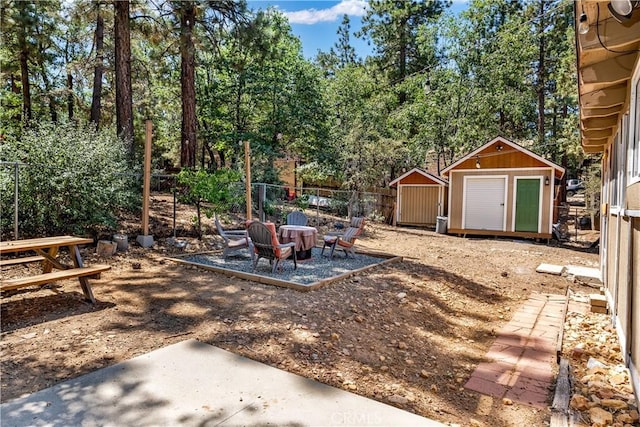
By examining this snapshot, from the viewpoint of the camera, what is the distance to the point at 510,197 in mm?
13305

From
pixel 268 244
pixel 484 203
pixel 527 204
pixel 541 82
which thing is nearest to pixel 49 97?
pixel 268 244

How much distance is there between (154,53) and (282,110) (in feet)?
17.7

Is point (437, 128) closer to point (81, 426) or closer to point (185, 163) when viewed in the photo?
point (185, 163)

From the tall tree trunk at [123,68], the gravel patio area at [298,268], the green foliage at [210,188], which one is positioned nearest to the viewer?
the gravel patio area at [298,268]

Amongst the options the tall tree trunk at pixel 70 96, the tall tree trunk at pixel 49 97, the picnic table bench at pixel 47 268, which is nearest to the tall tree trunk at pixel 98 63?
the tall tree trunk at pixel 70 96

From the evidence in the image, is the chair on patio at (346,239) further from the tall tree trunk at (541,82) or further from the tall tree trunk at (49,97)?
the tall tree trunk at (49,97)

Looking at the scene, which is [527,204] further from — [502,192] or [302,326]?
[302,326]

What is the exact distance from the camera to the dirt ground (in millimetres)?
2873

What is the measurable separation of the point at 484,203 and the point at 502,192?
720 millimetres

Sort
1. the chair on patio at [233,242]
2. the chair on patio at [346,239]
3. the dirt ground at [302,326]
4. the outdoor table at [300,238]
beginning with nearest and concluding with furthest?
the dirt ground at [302,326], the outdoor table at [300,238], the chair on patio at [233,242], the chair on patio at [346,239]

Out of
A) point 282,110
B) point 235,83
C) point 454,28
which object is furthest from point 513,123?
point 235,83

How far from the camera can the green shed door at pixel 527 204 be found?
508 inches

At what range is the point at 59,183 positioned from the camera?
6.16 metres

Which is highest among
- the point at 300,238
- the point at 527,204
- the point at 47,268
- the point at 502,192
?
the point at 502,192
